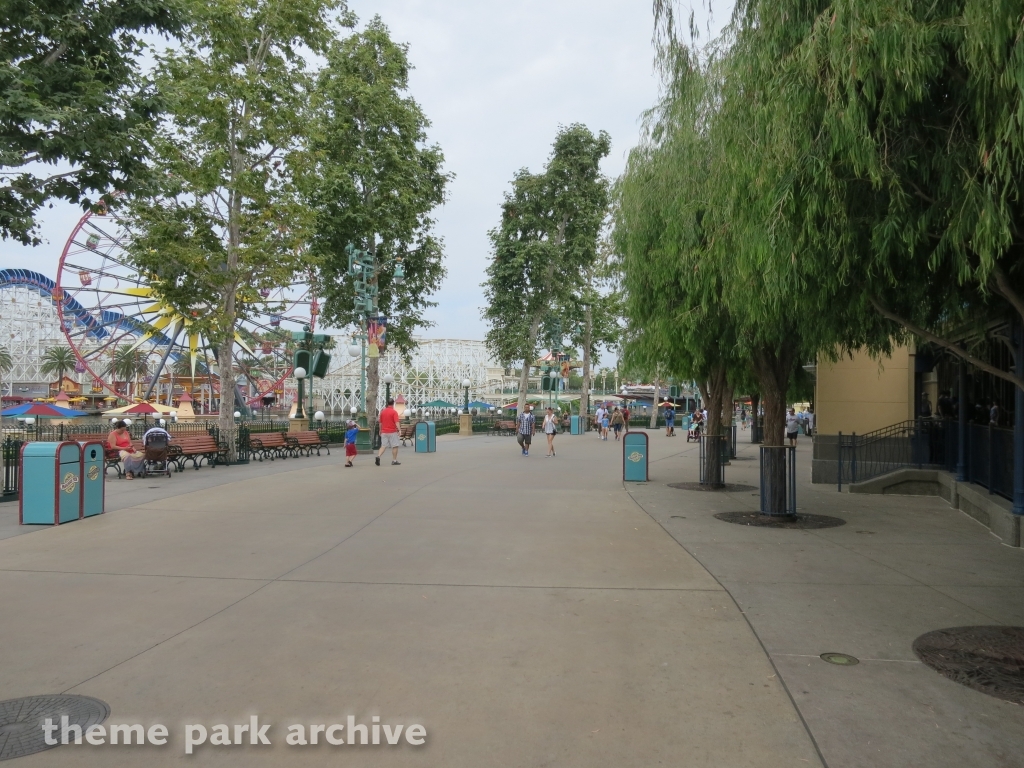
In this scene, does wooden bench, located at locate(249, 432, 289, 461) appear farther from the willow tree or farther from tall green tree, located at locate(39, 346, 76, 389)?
tall green tree, located at locate(39, 346, 76, 389)

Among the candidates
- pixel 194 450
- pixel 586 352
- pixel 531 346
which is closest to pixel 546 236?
pixel 531 346

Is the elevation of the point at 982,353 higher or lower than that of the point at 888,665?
higher

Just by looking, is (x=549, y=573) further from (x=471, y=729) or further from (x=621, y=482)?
(x=621, y=482)

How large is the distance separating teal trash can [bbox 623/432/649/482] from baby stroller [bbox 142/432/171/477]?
10.0 m

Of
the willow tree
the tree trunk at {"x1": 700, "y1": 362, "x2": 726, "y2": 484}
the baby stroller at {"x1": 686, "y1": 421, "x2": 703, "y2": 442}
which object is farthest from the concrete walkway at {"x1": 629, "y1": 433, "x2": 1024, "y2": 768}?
the baby stroller at {"x1": 686, "y1": 421, "x2": 703, "y2": 442}

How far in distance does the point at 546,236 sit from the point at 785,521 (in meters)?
31.8

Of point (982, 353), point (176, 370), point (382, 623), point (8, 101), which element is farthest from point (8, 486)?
point (176, 370)

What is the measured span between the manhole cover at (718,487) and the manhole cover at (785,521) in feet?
11.3

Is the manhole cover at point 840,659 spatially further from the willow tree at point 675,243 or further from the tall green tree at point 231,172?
the tall green tree at point 231,172

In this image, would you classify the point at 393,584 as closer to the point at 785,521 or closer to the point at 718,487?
the point at 785,521

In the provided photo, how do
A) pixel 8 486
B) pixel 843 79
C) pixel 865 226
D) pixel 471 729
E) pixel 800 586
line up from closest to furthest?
pixel 471 729
pixel 843 79
pixel 865 226
pixel 800 586
pixel 8 486

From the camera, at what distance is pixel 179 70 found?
19797mm

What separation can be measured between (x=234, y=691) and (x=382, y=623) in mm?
1522

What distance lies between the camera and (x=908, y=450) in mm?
15742
